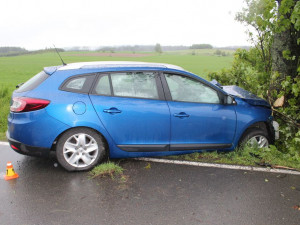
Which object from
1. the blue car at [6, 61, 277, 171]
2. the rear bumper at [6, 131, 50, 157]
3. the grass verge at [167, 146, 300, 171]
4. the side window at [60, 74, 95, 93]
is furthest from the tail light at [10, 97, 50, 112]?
the grass verge at [167, 146, 300, 171]

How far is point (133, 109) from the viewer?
4945 mm

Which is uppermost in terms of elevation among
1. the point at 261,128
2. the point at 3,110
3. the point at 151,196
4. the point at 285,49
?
the point at 285,49

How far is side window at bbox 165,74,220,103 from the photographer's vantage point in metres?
5.21

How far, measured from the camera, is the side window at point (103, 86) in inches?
194

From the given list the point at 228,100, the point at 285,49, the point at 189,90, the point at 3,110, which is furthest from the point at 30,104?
the point at 285,49

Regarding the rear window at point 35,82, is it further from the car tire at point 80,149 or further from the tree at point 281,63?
the tree at point 281,63

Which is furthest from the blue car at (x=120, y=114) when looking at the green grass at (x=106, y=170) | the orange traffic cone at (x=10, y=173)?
the orange traffic cone at (x=10, y=173)

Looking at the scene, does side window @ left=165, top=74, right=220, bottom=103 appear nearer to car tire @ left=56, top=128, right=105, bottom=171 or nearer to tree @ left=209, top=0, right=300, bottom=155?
car tire @ left=56, top=128, right=105, bottom=171

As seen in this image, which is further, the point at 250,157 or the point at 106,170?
the point at 250,157

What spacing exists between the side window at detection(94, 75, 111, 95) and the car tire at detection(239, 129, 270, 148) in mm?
2477

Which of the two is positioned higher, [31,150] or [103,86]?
[103,86]

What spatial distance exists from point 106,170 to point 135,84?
1.37m

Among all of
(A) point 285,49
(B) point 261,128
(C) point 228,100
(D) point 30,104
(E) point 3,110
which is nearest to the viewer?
(D) point 30,104

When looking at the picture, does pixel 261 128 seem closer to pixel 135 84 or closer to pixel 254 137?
pixel 254 137
